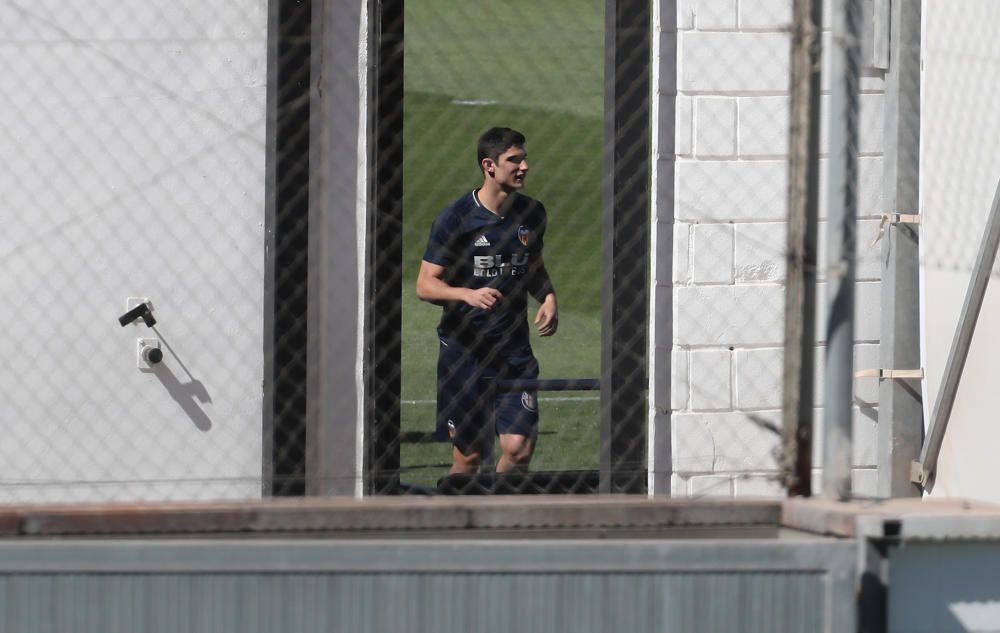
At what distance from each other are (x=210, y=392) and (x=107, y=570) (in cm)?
213

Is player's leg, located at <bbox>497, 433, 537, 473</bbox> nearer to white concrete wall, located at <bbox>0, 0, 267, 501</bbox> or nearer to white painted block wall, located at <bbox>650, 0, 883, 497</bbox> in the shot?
white painted block wall, located at <bbox>650, 0, 883, 497</bbox>

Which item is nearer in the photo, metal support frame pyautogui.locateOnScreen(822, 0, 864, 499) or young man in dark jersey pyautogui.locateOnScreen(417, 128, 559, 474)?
metal support frame pyautogui.locateOnScreen(822, 0, 864, 499)

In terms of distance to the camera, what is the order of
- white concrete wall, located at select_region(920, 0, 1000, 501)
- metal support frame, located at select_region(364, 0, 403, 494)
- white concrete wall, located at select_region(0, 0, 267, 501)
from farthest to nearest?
metal support frame, located at select_region(364, 0, 403, 494) < white concrete wall, located at select_region(0, 0, 267, 501) < white concrete wall, located at select_region(920, 0, 1000, 501)

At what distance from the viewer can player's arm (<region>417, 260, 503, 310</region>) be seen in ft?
15.5

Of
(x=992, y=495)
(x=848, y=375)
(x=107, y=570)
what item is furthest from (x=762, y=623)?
(x=992, y=495)

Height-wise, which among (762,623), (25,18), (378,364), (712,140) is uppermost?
(25,18)

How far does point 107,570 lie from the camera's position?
2572 millimetres

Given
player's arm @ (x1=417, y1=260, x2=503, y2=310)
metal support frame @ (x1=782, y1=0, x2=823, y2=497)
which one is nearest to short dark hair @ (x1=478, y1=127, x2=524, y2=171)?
player's arm @ (x1=417, y1=260, x2=503, y2=310)

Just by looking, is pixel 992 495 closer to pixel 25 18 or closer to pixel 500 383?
pixel 500 383

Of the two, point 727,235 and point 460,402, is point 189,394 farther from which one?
point 727,235

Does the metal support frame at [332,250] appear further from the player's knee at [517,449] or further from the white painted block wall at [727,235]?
the white painted block wall at [727,235]

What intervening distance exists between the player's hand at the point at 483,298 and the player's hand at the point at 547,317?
0.16 m

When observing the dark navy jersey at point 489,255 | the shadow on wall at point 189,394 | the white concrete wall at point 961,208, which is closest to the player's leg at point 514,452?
the dark navy jersey at point 489,255

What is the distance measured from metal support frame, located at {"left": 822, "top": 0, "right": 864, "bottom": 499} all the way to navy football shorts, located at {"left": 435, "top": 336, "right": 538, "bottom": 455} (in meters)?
2.18
